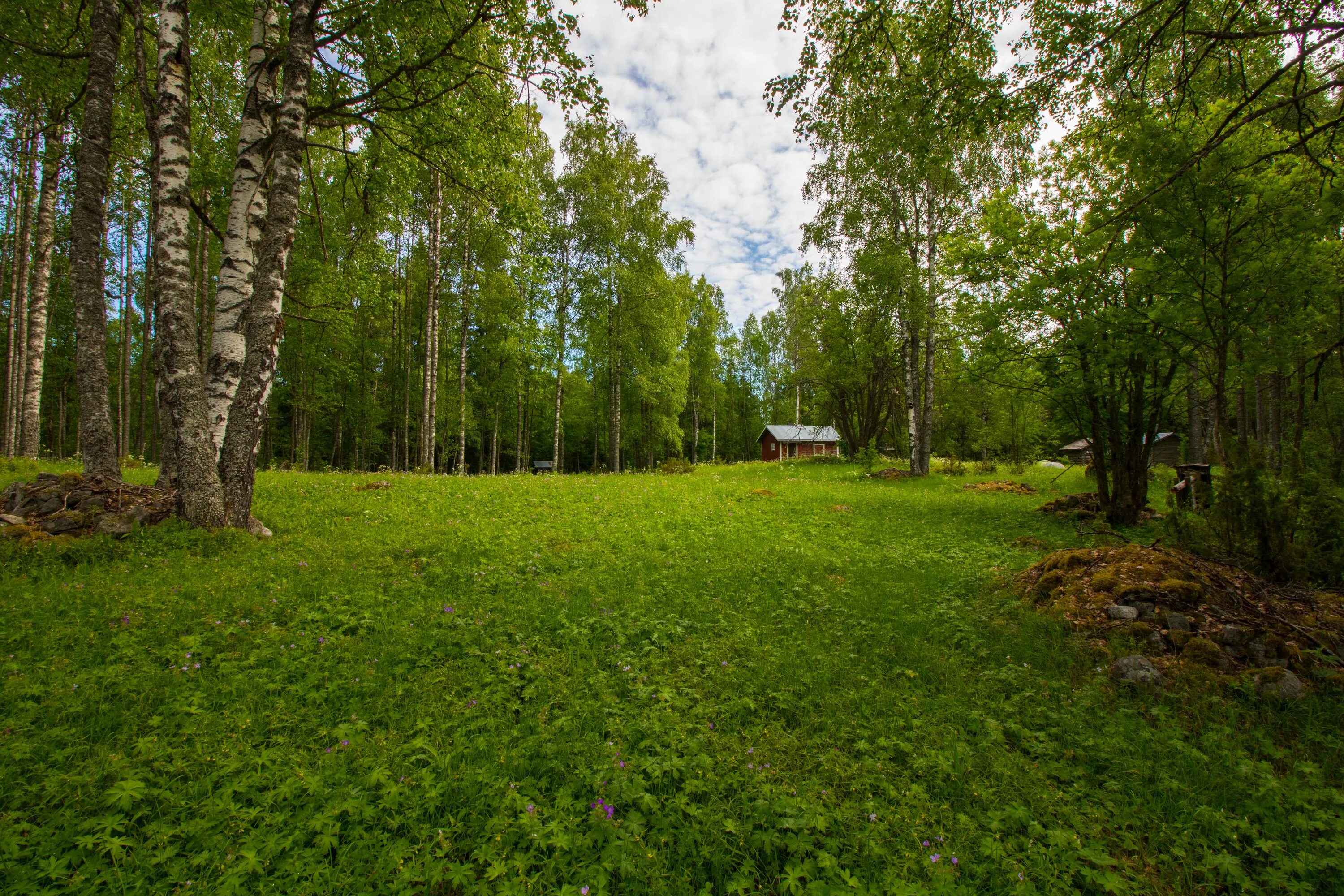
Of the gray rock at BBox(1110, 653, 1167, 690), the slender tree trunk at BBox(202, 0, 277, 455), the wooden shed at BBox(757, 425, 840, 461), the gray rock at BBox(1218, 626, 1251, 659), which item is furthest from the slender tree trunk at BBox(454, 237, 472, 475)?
the wooden shed at BBox(757, 425, 840, 461)

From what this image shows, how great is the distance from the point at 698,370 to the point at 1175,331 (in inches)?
1316

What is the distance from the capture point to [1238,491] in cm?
642

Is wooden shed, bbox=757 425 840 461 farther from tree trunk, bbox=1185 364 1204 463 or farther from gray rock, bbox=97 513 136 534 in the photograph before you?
gray rock, bbox=97 513 136 534

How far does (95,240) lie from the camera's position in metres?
7.80

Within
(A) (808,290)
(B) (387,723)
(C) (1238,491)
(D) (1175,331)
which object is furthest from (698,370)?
(B) (387,723)

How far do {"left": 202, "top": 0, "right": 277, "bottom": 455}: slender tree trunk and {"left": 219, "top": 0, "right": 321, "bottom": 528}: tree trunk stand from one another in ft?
0.62

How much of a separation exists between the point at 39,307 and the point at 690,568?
699 inches

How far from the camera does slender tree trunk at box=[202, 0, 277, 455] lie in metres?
6.95

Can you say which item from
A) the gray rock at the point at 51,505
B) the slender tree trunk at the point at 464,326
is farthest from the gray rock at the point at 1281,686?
the slender tree trunk at the point at 464,326

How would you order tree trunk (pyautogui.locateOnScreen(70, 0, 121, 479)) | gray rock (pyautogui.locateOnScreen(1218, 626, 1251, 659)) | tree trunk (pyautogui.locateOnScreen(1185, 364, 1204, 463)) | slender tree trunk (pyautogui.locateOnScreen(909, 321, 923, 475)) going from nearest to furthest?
gray rock (pyautogui.locateOnScreen(1218, 626, 1251, 659)), tree trunk (pyautogui.locateOnScreen(70, 0, 121, 479)), tree trunk (pyautogui.locateOnScreen(1185, 364, 1204, 463)), slender tree trunk (pyautogui.locateOnScreen(909, 321, 923, 475))

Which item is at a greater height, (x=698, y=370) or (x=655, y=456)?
(x=698, y=370)

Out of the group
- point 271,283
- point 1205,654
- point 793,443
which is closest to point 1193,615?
point 1205,654

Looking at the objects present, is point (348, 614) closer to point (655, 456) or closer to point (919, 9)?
point (919, 9)

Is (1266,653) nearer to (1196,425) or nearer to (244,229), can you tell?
(244,229)
